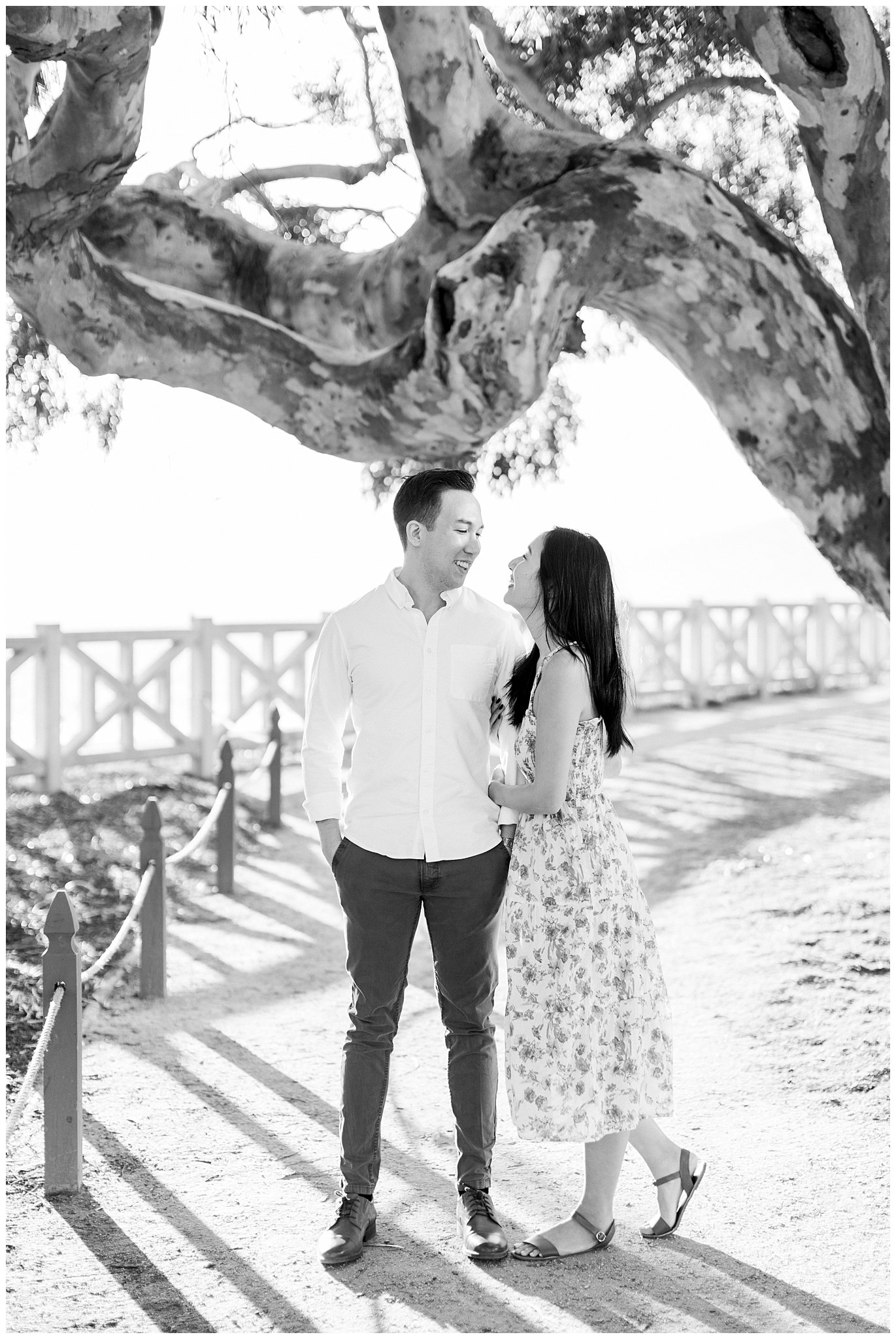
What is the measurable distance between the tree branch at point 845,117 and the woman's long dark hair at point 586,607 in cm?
197

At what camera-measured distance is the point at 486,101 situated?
4.71 metres

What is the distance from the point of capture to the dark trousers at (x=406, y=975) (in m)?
3.15

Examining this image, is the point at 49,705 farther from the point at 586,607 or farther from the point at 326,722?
the point at 586,607

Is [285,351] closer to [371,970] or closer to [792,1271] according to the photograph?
[371,970]

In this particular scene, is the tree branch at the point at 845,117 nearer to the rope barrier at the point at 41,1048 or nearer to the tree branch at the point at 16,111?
the tree branch at the point at 16,111

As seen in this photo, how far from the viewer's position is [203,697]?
38.6 feet

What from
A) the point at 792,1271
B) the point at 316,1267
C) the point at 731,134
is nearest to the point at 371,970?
the point at 316,1267

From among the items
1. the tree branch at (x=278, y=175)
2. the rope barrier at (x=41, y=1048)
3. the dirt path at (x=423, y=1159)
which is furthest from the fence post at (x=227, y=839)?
the rope barrier at (x=41, y=1048)

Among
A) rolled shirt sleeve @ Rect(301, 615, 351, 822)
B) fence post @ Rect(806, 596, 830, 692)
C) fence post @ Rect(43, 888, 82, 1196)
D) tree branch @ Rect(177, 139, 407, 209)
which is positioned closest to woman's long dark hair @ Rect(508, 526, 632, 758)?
rolled shirt sleeve @ Rect(301, 615, 351, 822)

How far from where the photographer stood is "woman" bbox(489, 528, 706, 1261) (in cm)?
309

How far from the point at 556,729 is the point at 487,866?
431 millimetres

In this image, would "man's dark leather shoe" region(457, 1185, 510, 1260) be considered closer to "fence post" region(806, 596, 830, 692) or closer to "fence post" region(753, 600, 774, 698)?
"fence post" region(753, 600, 774, 698)

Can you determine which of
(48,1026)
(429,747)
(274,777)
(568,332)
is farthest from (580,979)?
(274,777)

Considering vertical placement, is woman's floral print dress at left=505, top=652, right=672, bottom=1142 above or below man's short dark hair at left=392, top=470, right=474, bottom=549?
below
